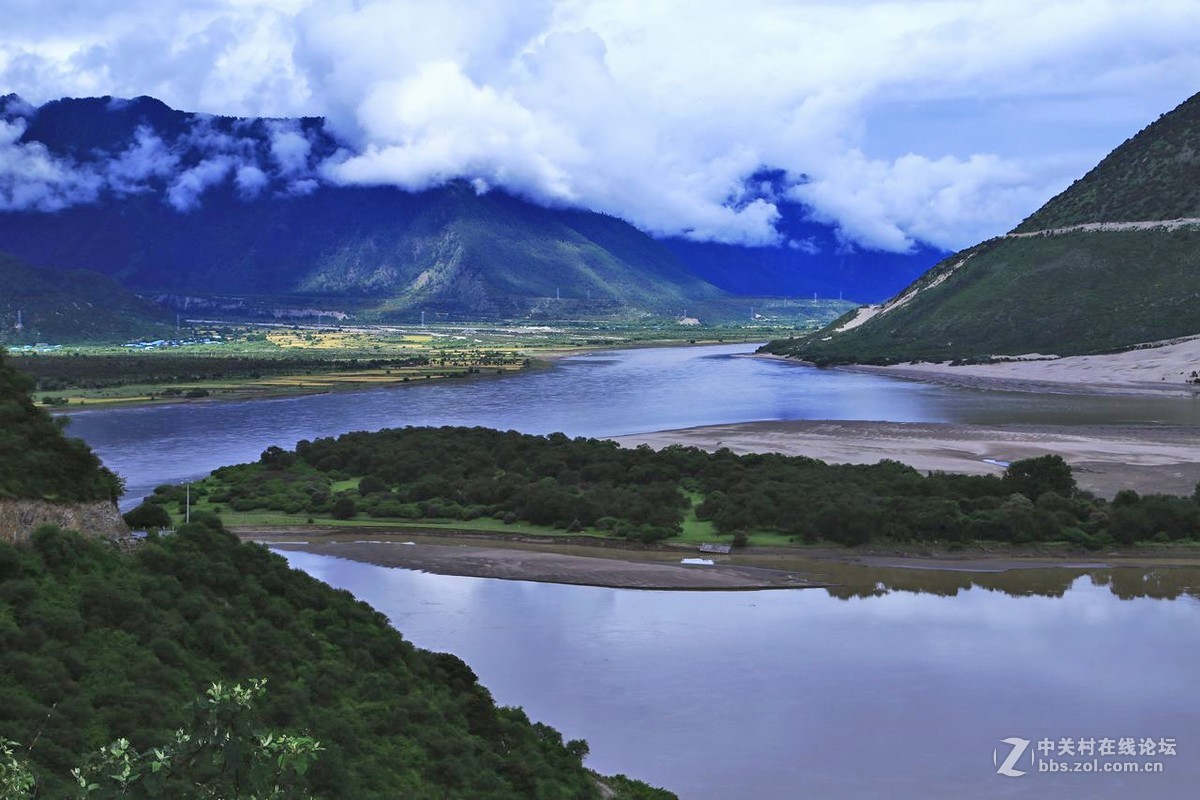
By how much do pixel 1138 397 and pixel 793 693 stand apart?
82.7 m

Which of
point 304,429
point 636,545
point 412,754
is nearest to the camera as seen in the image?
point 412,754

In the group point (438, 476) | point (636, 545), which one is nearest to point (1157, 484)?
point (636, 545)

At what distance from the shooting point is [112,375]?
121m

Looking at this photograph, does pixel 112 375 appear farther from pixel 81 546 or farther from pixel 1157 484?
pixel 81 546

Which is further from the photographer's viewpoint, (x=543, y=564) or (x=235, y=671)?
(x=543, y=564)

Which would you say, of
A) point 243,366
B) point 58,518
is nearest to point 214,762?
point 58,518

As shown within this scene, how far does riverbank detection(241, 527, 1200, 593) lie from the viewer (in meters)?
40.6

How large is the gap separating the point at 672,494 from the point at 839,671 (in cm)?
2143

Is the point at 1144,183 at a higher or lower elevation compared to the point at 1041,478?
higher

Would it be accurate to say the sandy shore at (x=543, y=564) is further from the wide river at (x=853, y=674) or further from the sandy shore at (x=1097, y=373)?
the sandy shore at (x=1097, y=373)

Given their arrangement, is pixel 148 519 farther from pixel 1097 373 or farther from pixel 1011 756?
pixel 1097 373

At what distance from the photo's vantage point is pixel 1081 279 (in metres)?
142

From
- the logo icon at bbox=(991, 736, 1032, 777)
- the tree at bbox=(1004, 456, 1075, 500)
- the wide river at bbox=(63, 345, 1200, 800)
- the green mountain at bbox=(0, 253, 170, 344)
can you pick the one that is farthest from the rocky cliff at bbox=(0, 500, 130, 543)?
the green mountain at bbox=(0, 253, 170, 344)

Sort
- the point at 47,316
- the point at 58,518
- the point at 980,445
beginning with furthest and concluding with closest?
the point at 47,316 < the point at 980,445 < the point at 58,518
